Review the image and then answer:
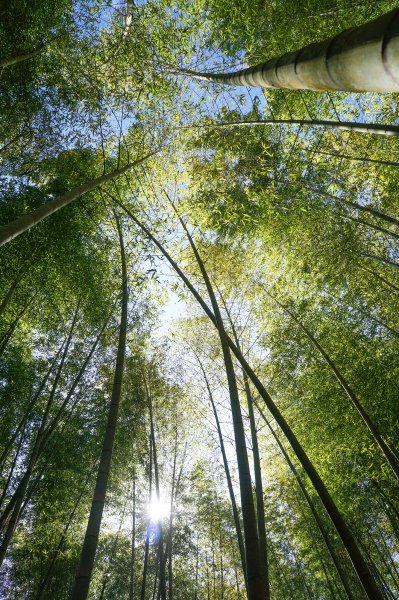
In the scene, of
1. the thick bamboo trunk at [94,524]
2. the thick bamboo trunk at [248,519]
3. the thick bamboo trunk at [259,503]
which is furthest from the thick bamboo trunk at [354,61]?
the thick bamboo trunk at [259,503]

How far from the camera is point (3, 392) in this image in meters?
7.34

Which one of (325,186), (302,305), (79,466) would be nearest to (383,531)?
(302,305)

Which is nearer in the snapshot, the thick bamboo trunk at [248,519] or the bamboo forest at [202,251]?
the thick bamboo trunk at [248,519]

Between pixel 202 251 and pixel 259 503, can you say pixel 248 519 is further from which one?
pixel 202 251

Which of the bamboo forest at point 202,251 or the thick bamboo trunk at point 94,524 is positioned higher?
the bamboo forest at point 202,251

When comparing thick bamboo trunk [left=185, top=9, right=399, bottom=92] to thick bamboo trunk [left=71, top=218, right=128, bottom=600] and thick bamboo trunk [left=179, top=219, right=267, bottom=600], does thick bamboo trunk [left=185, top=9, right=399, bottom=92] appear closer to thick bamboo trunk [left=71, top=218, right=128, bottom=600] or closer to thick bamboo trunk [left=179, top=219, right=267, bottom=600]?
thick bamboo trunk [left=179, top=219, right=267, bottom=600]

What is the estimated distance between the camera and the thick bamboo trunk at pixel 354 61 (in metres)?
0.70

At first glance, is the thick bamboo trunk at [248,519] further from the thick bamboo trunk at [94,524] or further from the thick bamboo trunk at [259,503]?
the thick bamboo trunk at [259,503]

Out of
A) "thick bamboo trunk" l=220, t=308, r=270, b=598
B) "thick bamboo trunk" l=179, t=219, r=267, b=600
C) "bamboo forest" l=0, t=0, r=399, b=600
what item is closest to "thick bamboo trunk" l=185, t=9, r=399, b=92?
"bamboo forest" l=0, t=0, r=399, b=600

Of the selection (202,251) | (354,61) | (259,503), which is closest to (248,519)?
(354,61)

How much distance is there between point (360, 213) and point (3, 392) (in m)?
8.09

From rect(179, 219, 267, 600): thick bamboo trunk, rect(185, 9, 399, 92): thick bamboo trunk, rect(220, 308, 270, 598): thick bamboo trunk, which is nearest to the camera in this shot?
rect(185, 9, 399, 92): thick bamboo trunk

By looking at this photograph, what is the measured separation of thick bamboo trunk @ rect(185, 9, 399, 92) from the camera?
0.70 m

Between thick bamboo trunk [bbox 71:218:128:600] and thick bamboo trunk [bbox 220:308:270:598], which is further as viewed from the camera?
thick bamboo trunk [bbox 220:308:270:598]
